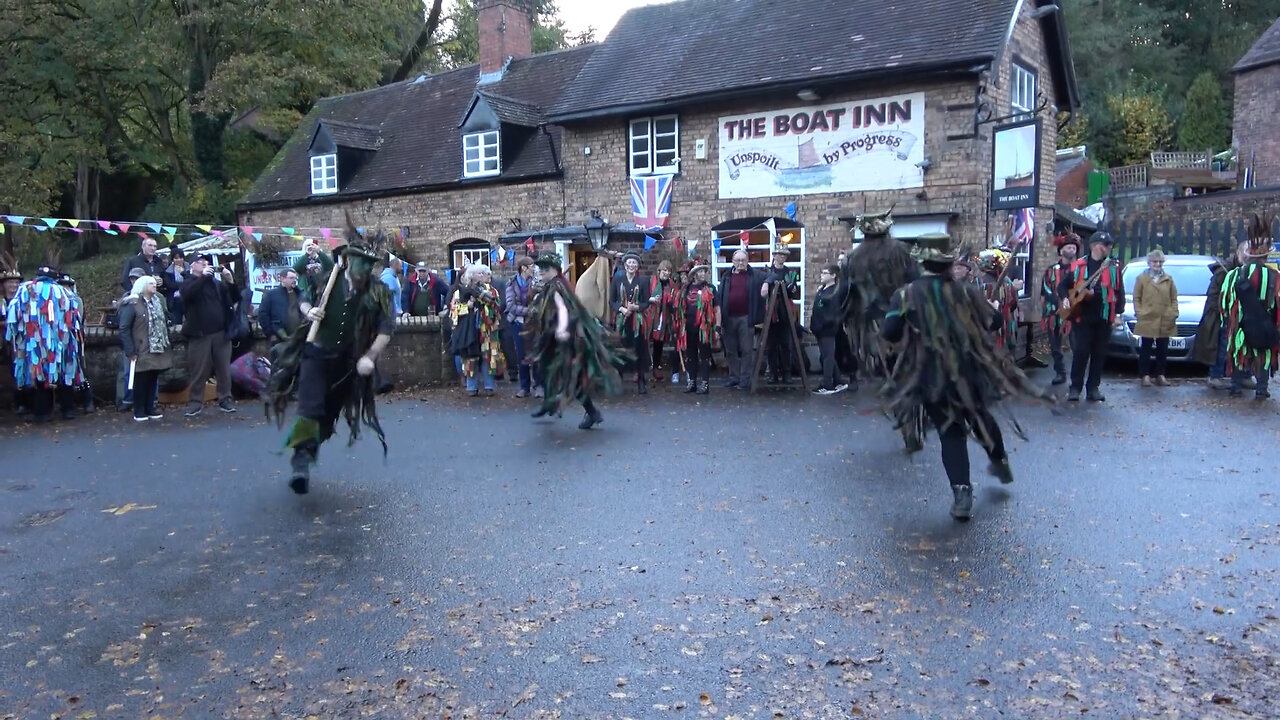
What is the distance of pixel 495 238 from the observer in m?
23.0

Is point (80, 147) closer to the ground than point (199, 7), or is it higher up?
closer to the ground

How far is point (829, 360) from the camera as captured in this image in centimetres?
1251

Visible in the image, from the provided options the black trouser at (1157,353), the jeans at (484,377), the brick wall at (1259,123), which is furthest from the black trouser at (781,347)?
the brick wall at (1259,123)


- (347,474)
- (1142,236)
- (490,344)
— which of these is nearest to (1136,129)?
(1142,236)

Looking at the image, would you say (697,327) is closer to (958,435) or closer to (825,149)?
(958,435)

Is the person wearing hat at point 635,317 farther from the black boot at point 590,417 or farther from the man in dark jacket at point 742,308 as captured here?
the black boot at point 590,417

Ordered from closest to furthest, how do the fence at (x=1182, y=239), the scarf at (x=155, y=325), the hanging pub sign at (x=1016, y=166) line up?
the scarf at (x=155, y=325)
the hanging pub sign at (x=1016, y=166)
the fence at (x=1182, y=239)

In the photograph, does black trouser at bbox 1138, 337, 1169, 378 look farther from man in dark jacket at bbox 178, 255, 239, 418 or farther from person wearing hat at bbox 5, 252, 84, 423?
person wearing hat at bbox 5, 252, 84, 423

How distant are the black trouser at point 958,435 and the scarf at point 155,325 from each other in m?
9.13

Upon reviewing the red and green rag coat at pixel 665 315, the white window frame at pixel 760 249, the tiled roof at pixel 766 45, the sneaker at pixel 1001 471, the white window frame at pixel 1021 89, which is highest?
the tiled roof at pixel 766 45

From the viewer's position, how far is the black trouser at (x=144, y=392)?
1138 cm

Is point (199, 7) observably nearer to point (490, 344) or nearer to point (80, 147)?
point (80, 147)

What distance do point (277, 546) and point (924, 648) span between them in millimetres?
3977

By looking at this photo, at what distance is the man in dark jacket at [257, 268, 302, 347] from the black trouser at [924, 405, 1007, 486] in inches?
347
